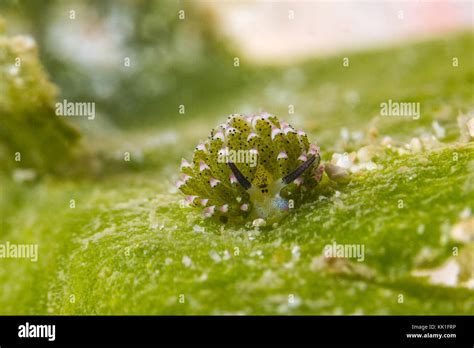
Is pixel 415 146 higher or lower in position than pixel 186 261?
higher

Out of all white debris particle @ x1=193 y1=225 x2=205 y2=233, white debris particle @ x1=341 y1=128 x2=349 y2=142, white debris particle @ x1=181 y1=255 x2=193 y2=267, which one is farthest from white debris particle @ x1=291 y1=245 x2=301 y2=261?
white debris particle @ x1=341 y1=128 x2=349 y2=142

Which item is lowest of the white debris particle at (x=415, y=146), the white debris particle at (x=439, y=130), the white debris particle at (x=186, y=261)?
the white debris particle at (x=186, y=261)

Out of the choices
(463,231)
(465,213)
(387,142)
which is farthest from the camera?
(387,142)

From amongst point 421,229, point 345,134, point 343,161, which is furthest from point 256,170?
point 345,134

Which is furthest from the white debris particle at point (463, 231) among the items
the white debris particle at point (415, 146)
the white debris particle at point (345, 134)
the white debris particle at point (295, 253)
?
the white debris particle at point (345, 134)

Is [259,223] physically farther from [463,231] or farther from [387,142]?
[387,142]

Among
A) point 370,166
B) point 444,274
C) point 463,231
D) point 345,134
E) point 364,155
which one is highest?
point 345,134

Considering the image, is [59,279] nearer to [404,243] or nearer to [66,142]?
[66,142]

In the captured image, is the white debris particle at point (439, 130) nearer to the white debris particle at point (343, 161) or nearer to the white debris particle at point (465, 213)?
the white debris particle at point (343, 161)
